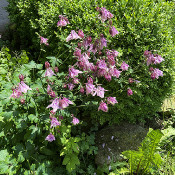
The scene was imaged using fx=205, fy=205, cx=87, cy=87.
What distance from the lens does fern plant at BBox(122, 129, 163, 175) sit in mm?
2428

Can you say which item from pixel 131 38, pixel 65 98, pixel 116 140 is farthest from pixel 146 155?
→ pixel 131 38

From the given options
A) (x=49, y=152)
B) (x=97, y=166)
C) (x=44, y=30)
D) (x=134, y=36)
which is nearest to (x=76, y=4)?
(x=44, y=30)

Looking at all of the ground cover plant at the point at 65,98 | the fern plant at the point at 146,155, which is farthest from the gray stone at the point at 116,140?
the fern plant at the point at 146,155

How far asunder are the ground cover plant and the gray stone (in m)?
0.16

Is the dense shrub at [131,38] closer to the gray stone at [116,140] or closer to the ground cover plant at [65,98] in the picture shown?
the ground cover plant at [65,98]

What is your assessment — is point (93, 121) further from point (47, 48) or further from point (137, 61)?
point (47, 48)

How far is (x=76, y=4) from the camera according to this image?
9.96ft

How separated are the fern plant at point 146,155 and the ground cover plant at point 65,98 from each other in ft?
1.78

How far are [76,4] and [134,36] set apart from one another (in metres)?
1.00

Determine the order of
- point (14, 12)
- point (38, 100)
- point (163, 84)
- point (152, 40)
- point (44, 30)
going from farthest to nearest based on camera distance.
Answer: point (14, 12), point (44, 30), point (163, 84), point (152, 40), point (38, 100)

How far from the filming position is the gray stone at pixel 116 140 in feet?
10.0

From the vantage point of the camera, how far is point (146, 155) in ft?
8.48

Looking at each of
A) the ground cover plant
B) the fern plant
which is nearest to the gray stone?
the ground cover plant

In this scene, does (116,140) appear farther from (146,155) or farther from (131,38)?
(131,38)
